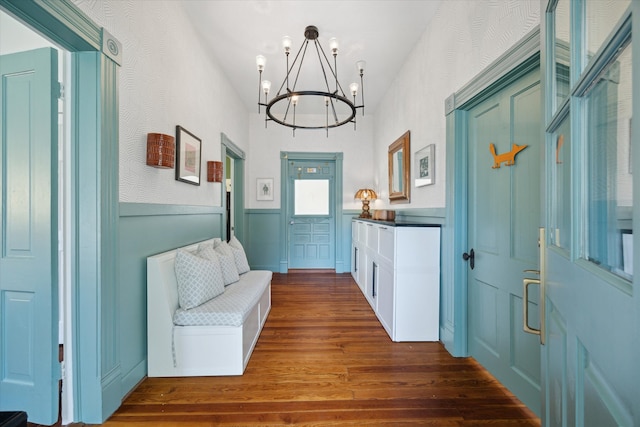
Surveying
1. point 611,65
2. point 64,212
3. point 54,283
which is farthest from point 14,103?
point 611,65

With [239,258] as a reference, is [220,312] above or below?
below

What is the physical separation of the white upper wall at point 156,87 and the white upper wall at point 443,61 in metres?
2.38

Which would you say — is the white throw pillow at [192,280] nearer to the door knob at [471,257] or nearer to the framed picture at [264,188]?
the door knob at [471,257]

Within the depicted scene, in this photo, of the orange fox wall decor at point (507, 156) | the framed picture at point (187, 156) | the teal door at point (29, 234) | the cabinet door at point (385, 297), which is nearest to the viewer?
the teal door at point (29, 234)

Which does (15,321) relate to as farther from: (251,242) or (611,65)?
(251,242)

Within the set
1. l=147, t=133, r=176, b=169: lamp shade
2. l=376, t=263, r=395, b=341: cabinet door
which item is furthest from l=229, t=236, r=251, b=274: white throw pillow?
l=376, t=263, r=395, b=341: cabinet door

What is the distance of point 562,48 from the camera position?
2.64 feet

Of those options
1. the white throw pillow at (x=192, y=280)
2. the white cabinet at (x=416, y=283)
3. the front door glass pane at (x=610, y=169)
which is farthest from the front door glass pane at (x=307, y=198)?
the front door glass pane at (x=610, y=169)

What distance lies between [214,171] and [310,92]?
5.06ft

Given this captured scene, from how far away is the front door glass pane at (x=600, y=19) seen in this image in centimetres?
48

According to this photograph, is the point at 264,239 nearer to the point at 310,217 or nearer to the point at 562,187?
the point at 310,217

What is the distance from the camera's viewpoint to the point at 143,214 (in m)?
1.87

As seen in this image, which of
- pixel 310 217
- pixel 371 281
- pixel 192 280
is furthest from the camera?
pixel 310 217

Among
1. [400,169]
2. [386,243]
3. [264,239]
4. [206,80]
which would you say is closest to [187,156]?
[206,80]
